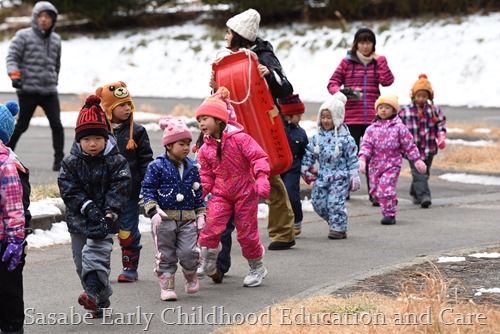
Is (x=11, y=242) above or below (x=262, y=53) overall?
below

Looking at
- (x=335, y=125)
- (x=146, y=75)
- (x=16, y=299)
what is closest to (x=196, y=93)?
(x=146, y=75)

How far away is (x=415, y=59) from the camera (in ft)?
93.7

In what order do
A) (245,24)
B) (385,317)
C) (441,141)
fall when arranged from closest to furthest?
(385,317), (245,24), (441,141)

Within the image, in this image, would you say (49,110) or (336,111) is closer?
(336,111)

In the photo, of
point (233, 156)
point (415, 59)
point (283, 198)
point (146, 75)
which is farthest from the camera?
point (146, 75)

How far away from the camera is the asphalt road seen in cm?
A: 723

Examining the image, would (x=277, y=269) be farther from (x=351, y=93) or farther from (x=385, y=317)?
(x=351, y=93)

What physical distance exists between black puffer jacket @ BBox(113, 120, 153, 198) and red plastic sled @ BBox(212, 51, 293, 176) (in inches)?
34.5

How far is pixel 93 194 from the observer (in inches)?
285

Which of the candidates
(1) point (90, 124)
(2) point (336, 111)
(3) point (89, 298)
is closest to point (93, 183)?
(1) point (90, 124)

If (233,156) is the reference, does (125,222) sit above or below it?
below

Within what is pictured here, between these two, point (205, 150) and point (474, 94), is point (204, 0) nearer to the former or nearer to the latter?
point (474, 94)

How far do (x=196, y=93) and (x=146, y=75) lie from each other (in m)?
2.91

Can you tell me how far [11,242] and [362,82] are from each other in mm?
7122
